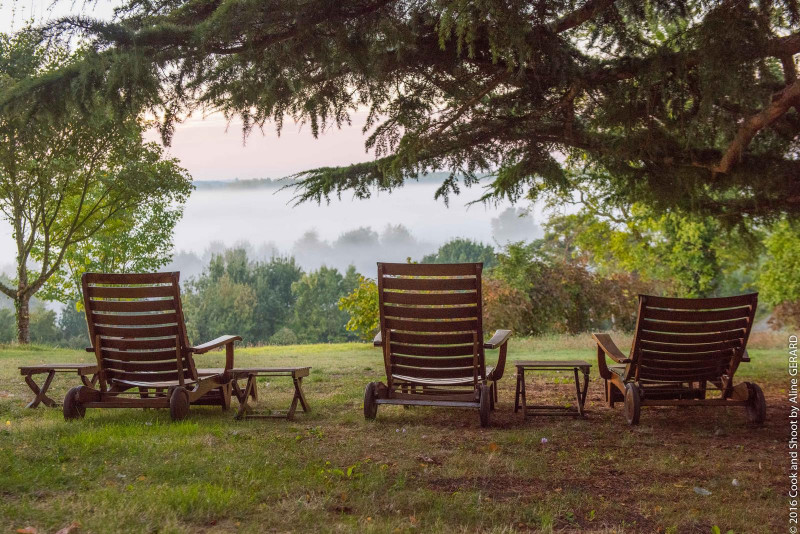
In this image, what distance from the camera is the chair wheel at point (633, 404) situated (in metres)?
5.07

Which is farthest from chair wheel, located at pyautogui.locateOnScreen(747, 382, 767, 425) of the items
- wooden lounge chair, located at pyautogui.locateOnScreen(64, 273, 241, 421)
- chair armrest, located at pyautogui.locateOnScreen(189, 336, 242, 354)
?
wooden lounge chair, located at pyautogui.locateOnScreen(64, 273, 241, 421)

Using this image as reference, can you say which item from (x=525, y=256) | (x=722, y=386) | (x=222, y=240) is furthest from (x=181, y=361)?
(x=222, y=240)

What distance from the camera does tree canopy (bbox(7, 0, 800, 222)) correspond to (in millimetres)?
4172

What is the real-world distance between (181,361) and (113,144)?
15.6 metres

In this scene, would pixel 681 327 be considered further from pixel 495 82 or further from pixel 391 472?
pixel 391 472

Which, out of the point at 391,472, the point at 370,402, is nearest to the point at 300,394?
the point at 370,402

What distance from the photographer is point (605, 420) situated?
5371 millimetres

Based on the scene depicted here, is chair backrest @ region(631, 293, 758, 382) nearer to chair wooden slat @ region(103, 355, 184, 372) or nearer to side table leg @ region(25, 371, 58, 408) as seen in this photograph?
chair wooden slat @ region(103, 355, 184, 372)

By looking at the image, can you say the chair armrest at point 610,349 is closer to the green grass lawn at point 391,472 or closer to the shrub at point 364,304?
the green grass lawn at point 391,472

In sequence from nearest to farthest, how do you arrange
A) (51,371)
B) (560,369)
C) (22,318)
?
(560,369) → (51,371) → (22,318)

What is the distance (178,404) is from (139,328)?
613mm

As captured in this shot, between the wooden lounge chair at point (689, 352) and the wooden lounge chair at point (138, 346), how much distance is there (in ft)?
10.4

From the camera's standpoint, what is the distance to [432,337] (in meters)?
5.21

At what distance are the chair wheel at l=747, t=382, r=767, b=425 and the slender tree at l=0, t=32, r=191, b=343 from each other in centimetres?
1428
